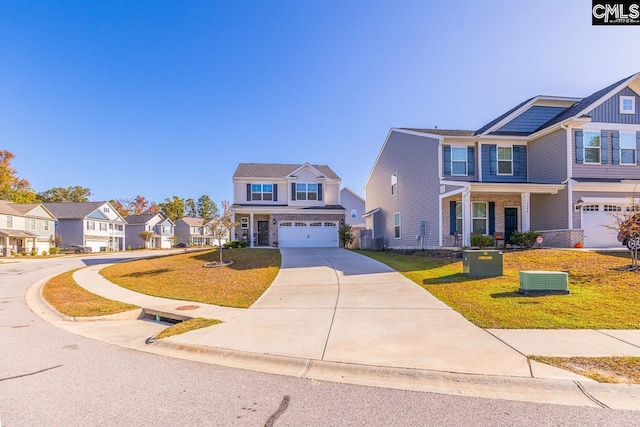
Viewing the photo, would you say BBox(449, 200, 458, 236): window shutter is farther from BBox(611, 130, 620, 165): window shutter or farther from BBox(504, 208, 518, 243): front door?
BBox(611, 130, 620, 165): window shutter

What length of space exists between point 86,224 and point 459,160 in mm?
49963

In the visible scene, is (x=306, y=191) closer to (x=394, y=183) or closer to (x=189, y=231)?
(x=394, y=183)

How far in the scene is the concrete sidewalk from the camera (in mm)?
4344

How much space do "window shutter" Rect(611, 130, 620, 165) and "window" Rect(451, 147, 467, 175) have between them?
7.25m

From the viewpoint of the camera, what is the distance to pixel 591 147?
18.0 m

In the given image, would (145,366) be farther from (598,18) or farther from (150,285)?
(598,18)

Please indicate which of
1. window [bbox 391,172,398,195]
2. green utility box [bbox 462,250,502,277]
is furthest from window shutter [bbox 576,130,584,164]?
green utility box [bbox 462,250,502,277]

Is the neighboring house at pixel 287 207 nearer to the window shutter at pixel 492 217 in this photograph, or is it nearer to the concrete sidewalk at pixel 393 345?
the window shutter at pixel 492 217

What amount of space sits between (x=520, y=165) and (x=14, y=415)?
889 inches

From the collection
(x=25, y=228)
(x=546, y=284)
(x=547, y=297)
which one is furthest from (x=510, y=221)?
(x=25, y=228)

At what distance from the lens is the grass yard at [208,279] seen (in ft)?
34.4

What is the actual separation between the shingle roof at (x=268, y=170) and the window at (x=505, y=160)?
12.9 metres

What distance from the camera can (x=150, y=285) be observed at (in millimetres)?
12914

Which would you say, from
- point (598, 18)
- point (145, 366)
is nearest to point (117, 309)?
point (145, 366)
